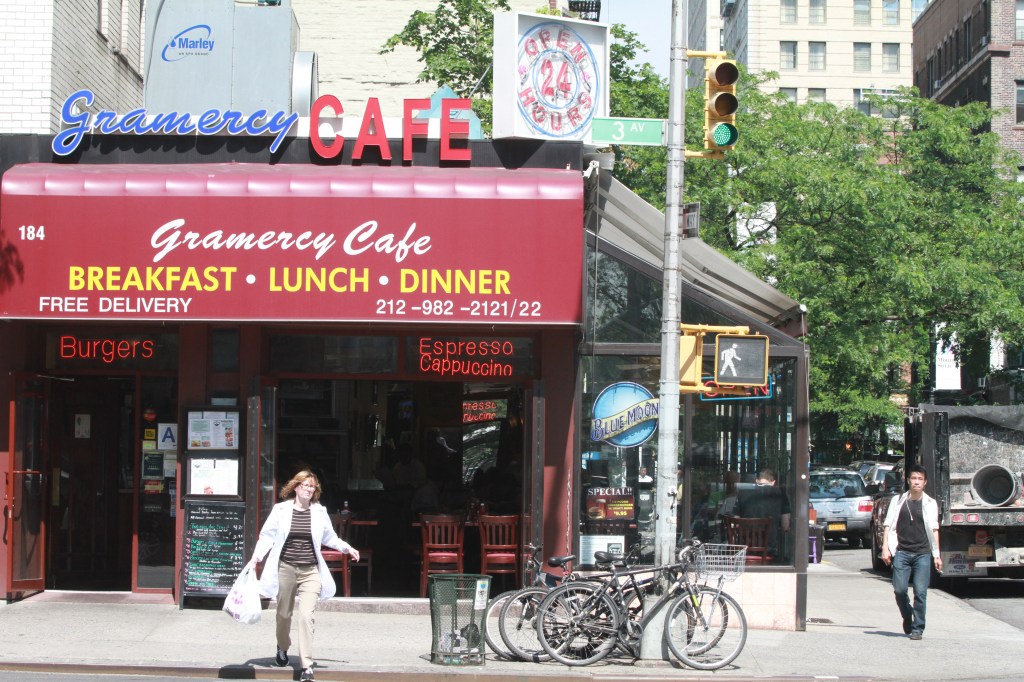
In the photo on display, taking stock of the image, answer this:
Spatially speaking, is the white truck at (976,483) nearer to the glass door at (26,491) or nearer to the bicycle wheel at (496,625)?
the bicycle wheel at (496,625)

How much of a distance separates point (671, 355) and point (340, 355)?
415 cm

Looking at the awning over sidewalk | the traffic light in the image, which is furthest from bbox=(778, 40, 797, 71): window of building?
the traffic light

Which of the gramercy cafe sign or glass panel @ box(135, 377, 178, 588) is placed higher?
the gramercy cafe sign

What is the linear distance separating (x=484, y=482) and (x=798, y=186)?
1241 cm

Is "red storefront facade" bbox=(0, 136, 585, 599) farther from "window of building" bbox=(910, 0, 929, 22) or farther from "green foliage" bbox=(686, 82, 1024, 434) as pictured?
"window of building" bbox=(910, 0, 929, 22)

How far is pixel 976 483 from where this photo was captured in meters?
17.0

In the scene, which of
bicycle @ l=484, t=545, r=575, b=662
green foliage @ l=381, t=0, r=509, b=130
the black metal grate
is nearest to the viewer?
bicycle @ l=484, t=545, r=575, b=662

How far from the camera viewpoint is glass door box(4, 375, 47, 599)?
13125 mm

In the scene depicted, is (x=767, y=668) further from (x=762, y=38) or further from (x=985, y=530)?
(x=762, y=38)

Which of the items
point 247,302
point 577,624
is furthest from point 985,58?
point 577,624

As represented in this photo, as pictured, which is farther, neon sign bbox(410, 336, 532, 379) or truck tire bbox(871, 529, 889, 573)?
truck tire bbox(871, 529, 889, 573)

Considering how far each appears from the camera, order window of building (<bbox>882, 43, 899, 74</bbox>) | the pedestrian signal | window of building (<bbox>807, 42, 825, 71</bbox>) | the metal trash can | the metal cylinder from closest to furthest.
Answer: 1. the metal trash can
2. the pedestrian signal
3. the metal cylinder
4. window of building (<bbox>882, 43, 899, 74</bbox>)
5. window of building (<bbox>807, 42, 825, 71</bbox>)

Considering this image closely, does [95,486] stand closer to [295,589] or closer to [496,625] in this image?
[295,589]

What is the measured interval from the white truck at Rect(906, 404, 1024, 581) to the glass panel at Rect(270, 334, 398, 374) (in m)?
8.10
